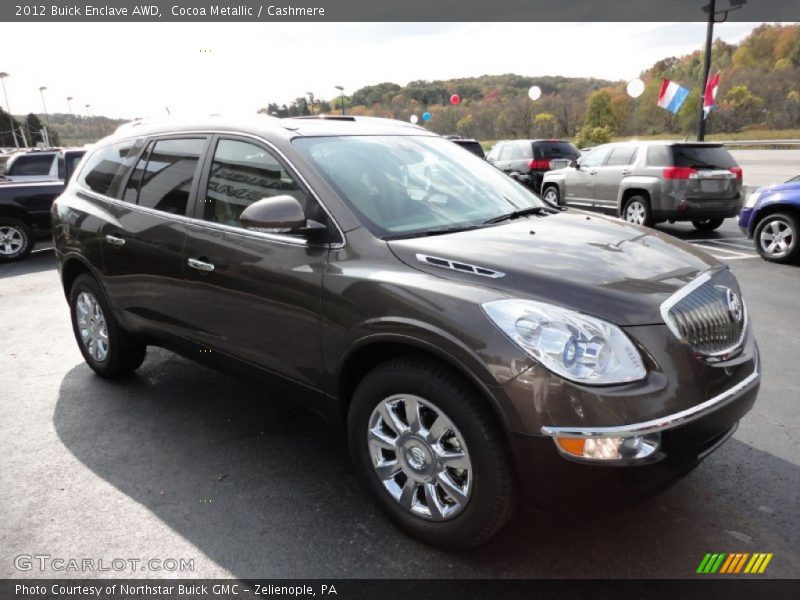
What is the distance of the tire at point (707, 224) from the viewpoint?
445 inches

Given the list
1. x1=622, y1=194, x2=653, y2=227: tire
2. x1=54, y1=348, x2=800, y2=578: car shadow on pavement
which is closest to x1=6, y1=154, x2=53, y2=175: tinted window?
x1=54, y1=348, x2=800, y2=578: car shadow on pavement

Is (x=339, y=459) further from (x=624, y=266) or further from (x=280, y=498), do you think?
(x=624, y=266)

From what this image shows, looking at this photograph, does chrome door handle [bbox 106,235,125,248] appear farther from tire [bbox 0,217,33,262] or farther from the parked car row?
tire [bbox 0,217,33,262]

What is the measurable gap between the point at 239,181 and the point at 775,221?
794cm

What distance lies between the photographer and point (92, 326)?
4.60 metres

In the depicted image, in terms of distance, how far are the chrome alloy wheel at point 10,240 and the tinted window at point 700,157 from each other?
37.7 ft

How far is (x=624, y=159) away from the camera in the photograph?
1168 cm

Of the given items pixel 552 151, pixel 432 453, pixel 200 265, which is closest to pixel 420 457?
pixel 432 453

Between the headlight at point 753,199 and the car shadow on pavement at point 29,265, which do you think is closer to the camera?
the headlight at point 753,199

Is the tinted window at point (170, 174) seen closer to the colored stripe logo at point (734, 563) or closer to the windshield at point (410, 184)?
the windshield at point (410, 184)

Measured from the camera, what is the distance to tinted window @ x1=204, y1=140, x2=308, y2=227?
3.10 meters

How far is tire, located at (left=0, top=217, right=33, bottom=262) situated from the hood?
10.3 m

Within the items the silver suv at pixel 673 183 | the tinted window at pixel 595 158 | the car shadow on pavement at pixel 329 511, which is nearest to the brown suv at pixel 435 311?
the car shadow on pavement at pixel 329 511

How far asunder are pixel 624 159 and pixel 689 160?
1.45 m
